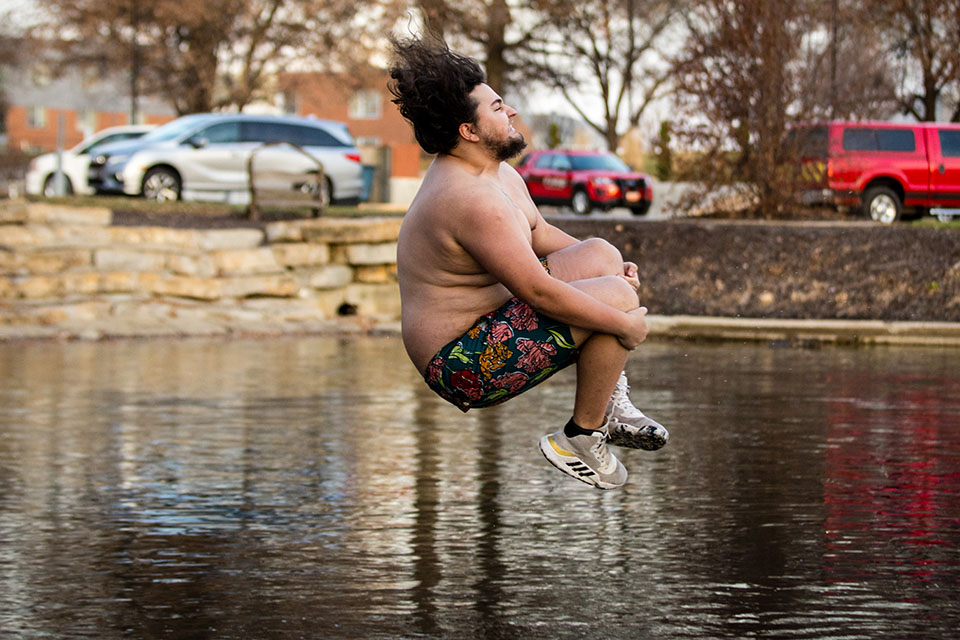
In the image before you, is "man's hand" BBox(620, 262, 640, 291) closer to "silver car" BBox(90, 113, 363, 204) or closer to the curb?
the curb

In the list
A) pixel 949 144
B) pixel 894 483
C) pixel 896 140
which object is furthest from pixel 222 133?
pixel 894 483

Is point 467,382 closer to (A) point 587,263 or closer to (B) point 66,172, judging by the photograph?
(A) point 587,263

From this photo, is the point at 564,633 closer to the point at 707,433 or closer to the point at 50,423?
the point at 707,433

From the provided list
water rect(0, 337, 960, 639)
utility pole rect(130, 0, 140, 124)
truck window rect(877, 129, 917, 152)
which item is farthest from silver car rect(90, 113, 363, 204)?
utility pole rect(130, 0, 140, 124)

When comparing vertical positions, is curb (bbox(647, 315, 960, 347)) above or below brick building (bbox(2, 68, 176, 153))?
below

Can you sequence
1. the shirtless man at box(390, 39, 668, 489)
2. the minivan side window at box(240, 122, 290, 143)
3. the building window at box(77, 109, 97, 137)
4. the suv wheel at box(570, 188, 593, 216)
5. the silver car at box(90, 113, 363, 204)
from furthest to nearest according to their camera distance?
the building window at box(77, 109, 97, 137)
the suv wheel at box(570, 188, 593, 216)
the minivan side window at box(240, 122, 290, 143)
the silver car at box(90, 113, 363, 204)
the shirtless man at box(390, 39, 668, 489)

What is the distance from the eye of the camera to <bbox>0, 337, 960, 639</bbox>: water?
5.10 meters

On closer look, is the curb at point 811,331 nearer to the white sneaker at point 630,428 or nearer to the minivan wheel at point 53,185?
the white sneaker at point 630,428

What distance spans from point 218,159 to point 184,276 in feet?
26.8

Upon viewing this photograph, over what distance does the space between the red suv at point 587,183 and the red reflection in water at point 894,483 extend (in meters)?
20.5

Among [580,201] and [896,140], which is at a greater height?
[896,140]

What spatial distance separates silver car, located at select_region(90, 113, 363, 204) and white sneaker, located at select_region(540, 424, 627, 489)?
19.2 meters

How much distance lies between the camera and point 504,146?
500 centimetres

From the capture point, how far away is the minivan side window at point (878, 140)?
2236cm
